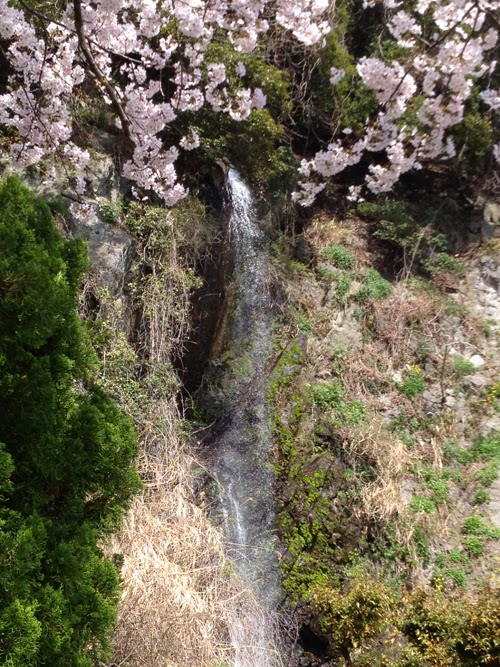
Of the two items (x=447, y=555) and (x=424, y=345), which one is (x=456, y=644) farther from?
(x=424, y=345)

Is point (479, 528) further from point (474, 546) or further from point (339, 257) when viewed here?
point (339, 257)

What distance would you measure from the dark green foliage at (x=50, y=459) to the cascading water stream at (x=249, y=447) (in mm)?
1670

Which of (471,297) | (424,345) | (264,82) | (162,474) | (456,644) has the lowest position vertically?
(456,644)

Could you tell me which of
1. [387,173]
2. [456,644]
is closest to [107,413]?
[456,644]

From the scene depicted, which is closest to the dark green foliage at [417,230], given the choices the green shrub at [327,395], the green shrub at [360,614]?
the green shrub at [327,395]

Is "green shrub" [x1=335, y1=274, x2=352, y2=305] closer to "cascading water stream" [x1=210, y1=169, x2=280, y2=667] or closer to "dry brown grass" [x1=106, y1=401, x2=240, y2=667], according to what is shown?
"cascading water stream" [x1=210, y1=169, x2=280, y2=667]

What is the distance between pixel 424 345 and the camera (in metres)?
6.58

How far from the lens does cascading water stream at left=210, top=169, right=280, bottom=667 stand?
12.8 ft

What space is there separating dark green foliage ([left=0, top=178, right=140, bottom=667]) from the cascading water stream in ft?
5.48

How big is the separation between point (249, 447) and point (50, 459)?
2.79 meters

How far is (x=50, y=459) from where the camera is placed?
2.36 m

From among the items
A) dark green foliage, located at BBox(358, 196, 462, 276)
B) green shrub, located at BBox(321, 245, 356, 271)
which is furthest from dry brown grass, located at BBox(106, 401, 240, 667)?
dark green foliage, located at BBox(358, 196, 462, 276)

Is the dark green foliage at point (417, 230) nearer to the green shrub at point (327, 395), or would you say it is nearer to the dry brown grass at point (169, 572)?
the green shrub at point (327, 395)

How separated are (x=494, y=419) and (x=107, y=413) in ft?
16.0
